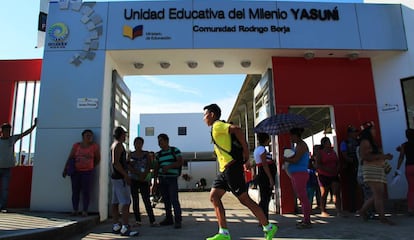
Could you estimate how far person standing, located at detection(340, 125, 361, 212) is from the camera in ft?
23.5

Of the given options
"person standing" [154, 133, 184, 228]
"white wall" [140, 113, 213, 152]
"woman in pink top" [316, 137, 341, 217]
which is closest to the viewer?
"person standing" [154, 133, 184, 228]

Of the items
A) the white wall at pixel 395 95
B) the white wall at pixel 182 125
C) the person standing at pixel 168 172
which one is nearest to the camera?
the person standing at pixel 168 172

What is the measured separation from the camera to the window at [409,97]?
7.70 metres

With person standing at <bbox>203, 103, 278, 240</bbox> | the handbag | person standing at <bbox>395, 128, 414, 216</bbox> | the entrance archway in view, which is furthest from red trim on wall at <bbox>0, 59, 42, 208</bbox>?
person standing at <bbox>395, 128, 414, 216</bbox>

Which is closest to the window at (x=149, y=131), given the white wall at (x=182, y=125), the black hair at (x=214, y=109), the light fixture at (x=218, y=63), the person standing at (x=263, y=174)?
the white wall at (x=182, y=125)

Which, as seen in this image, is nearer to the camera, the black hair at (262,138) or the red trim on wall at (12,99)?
the black hair at (262,138)

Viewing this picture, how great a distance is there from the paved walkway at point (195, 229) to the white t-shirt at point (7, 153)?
985 mm

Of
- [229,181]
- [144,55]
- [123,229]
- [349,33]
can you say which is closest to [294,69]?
[349,33]

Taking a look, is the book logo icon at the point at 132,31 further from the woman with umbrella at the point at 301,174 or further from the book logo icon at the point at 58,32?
the woman with umbrella at the point at 301,174

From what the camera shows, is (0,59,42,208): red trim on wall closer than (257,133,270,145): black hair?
No

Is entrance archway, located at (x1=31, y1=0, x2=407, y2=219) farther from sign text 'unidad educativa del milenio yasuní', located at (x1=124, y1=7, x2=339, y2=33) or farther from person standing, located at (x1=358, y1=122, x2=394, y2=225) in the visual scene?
person standing, located at (x1=358, y1=122, x2=394, y2=225)

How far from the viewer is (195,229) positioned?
18.6 feet

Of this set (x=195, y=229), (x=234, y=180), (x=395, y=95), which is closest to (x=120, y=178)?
(x=195, y=229)

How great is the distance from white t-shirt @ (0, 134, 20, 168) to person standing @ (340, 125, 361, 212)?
647 cm
